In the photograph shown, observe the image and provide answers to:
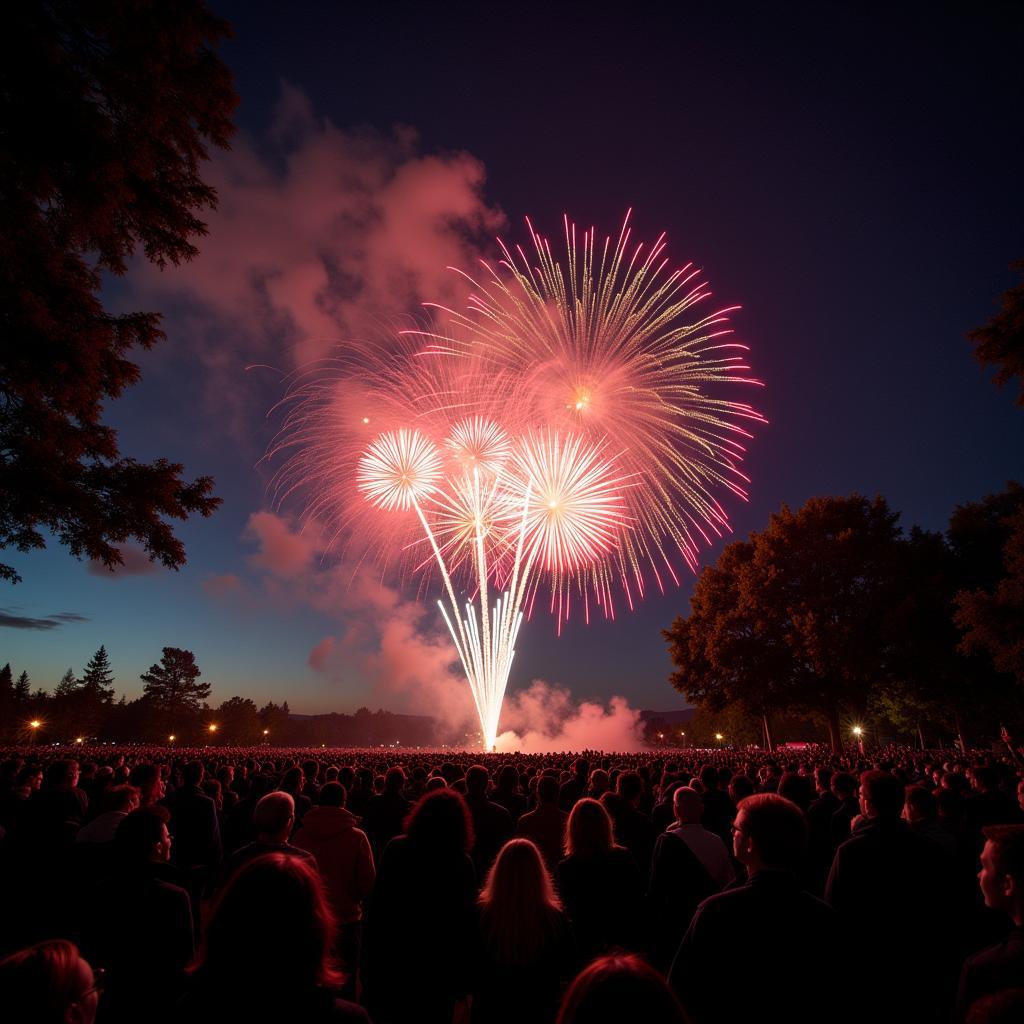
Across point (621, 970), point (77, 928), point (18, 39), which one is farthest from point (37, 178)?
point (621, 970)

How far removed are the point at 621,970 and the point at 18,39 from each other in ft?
43.1

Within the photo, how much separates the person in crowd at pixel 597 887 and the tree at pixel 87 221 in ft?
34.6

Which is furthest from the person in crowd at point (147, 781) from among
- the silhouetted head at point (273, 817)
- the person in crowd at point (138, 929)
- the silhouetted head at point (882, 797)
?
the silhouetted head at point (882, 797)

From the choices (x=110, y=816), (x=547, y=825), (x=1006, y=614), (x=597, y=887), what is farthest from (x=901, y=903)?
(x=1006, y=614)

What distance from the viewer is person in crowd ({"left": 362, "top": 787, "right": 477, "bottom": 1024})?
3508 mm

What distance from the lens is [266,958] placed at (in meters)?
1.89

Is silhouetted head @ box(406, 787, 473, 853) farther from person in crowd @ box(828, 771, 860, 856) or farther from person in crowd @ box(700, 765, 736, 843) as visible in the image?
person in crowd @ box(828, 771, 860, 856)

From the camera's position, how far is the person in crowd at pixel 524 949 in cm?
322

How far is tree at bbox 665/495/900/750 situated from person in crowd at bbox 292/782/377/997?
3549 cm

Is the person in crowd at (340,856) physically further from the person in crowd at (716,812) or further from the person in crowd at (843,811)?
the person in crowd at (843,811)

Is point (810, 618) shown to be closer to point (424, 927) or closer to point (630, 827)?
point (630, 827)

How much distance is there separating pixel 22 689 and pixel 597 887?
136m

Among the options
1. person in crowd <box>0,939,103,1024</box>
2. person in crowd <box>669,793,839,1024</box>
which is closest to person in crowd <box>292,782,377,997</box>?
person in crowd <box>669,793,839,1024</box>

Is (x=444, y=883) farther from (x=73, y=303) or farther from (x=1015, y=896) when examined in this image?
(x=73, y=303)
